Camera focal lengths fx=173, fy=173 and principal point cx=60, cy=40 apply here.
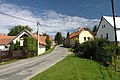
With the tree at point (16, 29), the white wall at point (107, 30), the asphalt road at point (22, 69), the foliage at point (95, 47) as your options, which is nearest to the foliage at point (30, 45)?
the foliage at point (95, 47)

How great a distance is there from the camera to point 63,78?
38.2 ft

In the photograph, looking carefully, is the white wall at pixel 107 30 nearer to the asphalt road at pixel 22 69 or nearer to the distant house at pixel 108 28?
the distant house at pixel 108 28

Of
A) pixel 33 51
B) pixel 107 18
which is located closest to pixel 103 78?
pixel 33 51

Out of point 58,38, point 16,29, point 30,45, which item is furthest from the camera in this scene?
point 58,38

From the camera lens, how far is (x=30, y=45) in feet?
115

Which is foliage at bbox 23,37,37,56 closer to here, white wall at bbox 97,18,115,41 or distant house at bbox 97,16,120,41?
distant house at bbox 97,16,120,41

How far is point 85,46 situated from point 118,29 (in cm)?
1450

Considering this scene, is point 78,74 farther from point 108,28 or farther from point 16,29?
point 16,29

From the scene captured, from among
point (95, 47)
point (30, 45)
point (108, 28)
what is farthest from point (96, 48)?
point (108, 28)

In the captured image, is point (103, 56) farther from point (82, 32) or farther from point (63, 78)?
point (82, 32)

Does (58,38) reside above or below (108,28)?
above

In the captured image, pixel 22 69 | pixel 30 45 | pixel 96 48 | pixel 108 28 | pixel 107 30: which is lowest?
pixel 22 69

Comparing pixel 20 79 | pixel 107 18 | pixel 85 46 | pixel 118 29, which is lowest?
pixel 20 79

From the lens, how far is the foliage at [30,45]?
34500 mm
